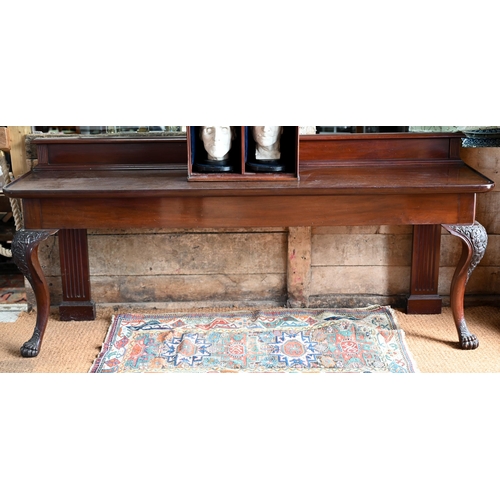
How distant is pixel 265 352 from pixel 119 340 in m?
0.59

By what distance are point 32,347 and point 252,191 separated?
1.05m

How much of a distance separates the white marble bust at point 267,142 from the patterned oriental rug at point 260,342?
735 mm

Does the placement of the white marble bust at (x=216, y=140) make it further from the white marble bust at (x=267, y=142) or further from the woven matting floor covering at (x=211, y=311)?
the woven matting floor covering at (x=211, y=311)

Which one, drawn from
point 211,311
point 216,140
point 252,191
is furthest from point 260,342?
point 216,140

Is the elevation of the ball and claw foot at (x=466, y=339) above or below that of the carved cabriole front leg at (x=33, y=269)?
below

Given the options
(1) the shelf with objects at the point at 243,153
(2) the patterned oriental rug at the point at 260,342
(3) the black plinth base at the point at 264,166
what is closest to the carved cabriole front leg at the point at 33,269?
(2) the patterned oriental rug at the point at 260,342

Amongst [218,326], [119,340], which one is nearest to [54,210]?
[119,340]

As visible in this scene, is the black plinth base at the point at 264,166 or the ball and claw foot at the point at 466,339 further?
the ball and claw foot at the point at 466,339

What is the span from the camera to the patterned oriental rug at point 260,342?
2482 mm

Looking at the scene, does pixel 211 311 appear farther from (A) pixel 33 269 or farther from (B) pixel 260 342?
(A) pixel 33 269

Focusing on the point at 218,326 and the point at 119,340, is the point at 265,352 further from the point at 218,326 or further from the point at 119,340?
the point at 119,340
